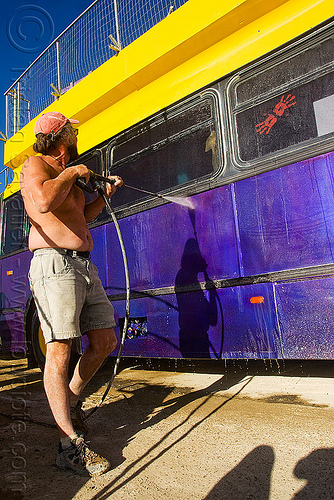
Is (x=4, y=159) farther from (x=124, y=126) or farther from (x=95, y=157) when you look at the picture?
(x=124, y=126)

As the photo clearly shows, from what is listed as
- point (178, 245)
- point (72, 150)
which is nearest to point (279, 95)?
point (178, 245)

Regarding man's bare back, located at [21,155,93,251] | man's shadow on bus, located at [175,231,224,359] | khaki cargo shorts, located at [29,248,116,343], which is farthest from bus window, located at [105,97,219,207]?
khaki cargo shorts, located at [29,248,116,343]

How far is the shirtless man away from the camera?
5.74ft

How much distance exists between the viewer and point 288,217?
2.59m

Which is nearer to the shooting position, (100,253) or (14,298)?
(100,253)

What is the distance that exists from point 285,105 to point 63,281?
2072mm

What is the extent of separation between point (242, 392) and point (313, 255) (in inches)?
49.0

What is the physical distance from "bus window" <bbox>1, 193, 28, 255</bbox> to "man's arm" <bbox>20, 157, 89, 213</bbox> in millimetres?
3663

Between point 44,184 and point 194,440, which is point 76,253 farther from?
point 194,440

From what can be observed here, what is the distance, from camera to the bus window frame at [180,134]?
301 cm

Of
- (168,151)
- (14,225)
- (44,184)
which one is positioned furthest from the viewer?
(14,225)

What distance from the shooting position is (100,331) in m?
2.12

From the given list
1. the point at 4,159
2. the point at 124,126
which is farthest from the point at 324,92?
the point at 4,159

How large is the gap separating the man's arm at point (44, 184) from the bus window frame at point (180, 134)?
1.39 m
